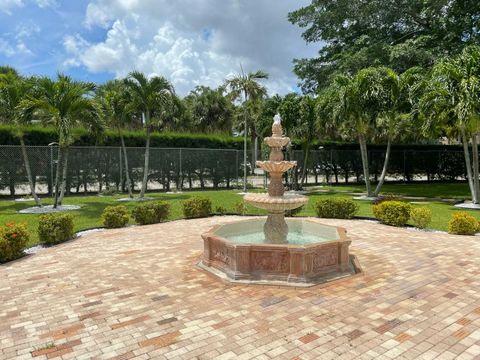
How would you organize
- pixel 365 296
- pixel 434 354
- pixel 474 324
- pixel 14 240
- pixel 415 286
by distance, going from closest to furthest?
pixel 434 354 < pixel 474 324 < pixel 365 296 < pixel 415 286 < pixel 14 240

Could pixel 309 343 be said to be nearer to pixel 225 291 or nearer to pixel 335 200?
pixel 225 291

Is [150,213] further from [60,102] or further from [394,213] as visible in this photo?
[394,213]

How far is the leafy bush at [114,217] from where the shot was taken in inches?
444

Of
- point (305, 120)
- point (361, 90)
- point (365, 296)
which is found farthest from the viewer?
point (305, 120)

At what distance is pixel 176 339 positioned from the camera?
14.3 feet

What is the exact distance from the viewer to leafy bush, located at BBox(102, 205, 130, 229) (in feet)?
37.0

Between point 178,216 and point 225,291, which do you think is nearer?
point 225,291

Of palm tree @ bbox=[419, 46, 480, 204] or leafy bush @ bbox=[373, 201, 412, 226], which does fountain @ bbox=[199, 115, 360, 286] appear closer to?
leafy bush @ bbox=[373, 201, 412, 226]

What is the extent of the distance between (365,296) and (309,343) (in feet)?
5.83

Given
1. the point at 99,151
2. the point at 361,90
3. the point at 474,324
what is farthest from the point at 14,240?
the point at 361,90

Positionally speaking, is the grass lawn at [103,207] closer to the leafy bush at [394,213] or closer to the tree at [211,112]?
the leafy bush at [394,213]

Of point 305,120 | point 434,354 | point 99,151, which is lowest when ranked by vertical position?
point 434,354

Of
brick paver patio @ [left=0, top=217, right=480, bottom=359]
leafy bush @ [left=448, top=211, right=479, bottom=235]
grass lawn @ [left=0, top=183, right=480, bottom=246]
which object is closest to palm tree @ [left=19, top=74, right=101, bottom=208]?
grass lawn @ [left=0, top=183, right=480, bottom=246]

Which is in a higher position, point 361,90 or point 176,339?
point 361,90
